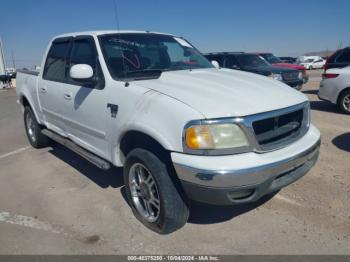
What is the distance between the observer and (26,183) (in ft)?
14.7

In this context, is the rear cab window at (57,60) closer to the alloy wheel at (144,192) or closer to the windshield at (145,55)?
the windshield at (145,55)

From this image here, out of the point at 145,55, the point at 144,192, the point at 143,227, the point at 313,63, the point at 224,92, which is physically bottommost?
the point at 313,63

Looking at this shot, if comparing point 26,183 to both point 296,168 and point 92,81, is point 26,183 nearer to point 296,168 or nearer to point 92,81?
point 92,81

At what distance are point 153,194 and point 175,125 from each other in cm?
86

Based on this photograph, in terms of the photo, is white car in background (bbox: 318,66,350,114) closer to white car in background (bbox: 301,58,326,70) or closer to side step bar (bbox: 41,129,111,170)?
side step bar (bbox: 41,129,111,170)

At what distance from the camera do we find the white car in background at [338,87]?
794 cm

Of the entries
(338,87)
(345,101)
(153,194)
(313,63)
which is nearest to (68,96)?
(153,194)

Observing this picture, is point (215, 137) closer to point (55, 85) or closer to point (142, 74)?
point (142, 74)

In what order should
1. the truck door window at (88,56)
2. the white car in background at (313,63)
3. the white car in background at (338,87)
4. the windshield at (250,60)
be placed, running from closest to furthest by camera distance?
the truck door window at (88,56)
the white car in background at (338,87)
the windshield at (250,60)
the white car in background at (313,63)

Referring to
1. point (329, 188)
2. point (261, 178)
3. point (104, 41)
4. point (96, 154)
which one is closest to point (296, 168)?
point (261, 178)

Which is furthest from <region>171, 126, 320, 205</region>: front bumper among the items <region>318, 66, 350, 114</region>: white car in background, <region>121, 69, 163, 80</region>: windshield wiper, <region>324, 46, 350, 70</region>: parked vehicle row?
<region>324, 46, 350, 70</region>: parked vehicle row

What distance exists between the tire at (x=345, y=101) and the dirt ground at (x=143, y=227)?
386cm

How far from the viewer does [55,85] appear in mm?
4539

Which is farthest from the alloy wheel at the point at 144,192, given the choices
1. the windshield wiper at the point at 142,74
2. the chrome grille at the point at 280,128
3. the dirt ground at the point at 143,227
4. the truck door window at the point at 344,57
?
the truck door window at the point at 344,57
